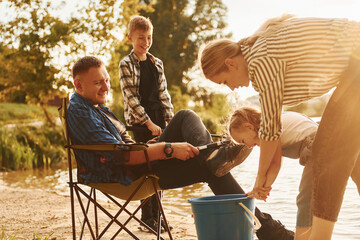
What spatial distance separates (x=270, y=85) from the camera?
2.03 m

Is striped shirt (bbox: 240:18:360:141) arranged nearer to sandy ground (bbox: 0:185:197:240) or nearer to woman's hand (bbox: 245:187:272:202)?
woman's hand (bbox: 245:187:272:202)

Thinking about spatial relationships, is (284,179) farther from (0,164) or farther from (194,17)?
(194,17)

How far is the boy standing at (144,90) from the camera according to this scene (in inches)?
150

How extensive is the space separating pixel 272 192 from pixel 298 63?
14.2ft

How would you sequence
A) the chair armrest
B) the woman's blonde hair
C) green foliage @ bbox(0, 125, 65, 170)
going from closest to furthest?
the woman's blonde hair
the chair armrest
green foliage @ bbox(0, 125, 65, 170)

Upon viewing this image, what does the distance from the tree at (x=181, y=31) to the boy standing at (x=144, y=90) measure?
23277mm

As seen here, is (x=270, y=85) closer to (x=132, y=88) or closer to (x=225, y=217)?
(x=225, y=217)

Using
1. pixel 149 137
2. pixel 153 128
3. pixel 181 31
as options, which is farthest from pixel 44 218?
pixel 181 31

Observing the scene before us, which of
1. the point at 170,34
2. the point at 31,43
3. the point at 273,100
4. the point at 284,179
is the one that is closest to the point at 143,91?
the point at 273,100

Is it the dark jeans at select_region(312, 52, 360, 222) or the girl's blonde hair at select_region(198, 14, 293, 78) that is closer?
the dark jeans at select_region(312, 52, 360, 222)

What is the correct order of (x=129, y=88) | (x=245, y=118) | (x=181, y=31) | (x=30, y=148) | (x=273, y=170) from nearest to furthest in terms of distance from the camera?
(x=273, y=170), (x=245, y=118), (x=129, y=88), (x=30, y=148), (x=181, y=31)

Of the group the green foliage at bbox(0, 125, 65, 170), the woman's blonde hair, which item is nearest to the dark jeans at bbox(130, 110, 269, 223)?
the woman's blonde hair

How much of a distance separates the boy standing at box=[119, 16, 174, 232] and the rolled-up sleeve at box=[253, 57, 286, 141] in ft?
5.79

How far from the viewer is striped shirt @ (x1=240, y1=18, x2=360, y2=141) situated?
204 cm
